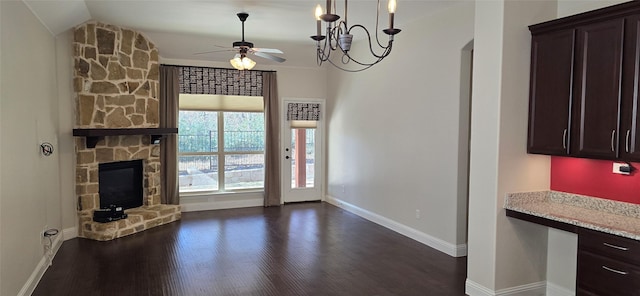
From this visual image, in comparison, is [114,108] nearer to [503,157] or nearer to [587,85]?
[503,157]

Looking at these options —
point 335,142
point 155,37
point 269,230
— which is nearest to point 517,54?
point 269,230

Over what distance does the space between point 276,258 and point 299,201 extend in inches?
130

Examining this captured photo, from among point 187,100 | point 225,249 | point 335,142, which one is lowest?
point 225,249

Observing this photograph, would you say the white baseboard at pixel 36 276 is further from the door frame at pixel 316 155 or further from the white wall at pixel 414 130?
the white wall at pixel 414 130

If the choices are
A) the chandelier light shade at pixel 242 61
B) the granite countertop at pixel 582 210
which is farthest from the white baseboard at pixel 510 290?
the chandelier light shade at pixel 242 61

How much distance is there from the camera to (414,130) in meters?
5.36

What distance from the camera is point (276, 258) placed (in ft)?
15.3

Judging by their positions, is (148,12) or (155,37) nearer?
(148,12)

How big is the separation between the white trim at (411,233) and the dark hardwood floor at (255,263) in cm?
9

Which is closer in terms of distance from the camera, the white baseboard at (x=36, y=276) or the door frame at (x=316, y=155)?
the white baseboard at (x=36, y=276)

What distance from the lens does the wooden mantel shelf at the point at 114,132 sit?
5.32 meters

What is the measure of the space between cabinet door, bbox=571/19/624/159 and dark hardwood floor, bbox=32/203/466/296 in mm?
1682

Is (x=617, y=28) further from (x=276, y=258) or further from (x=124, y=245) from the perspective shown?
(x=124, y=245)

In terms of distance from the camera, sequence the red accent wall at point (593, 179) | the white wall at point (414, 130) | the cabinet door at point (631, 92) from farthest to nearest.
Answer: the white wall at point (414, 130), the red accent wall at point (593, 179), the cabinet door at point (631, 92)
